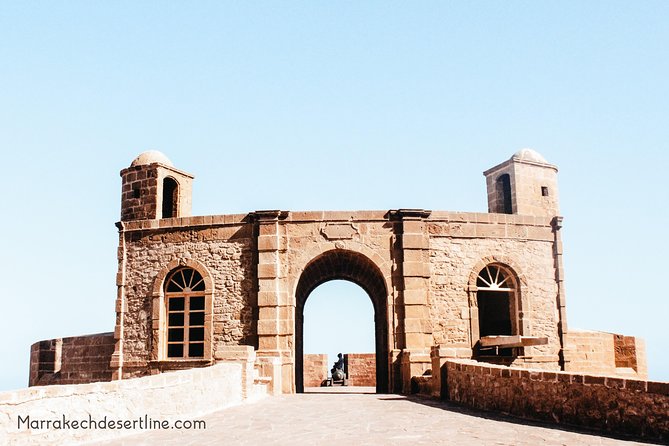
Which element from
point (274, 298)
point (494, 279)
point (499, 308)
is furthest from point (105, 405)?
point (499, 308)

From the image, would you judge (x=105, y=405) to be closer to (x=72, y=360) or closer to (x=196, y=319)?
(x=196, y=319)

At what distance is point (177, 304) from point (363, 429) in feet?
31.8

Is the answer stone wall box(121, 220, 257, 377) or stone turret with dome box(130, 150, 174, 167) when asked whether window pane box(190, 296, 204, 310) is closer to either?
stone wall box(121, 220, 257, 377)

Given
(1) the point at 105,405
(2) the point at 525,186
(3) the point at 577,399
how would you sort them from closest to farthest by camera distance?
(1) the point at 105,405
(3) the point at 577,399
(2) the point at 525,186

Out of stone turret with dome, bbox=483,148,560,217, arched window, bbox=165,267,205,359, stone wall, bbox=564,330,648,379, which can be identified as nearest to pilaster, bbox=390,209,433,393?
stone turret with dome, bbox=483,148,560,217

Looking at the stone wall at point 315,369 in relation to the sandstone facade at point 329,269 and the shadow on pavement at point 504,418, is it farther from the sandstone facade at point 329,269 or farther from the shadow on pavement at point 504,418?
the shadow on pavement at point 504,418

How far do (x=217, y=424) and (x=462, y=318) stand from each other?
8359 mm

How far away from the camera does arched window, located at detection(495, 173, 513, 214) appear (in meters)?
18.0

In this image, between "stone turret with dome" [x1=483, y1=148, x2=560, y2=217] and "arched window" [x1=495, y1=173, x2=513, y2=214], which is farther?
"arched window" [x1=495, y1=173, x2=513, y2=214]

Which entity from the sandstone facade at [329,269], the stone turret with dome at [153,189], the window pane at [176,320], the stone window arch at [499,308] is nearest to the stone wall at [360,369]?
the sandstone facade at [329,269]

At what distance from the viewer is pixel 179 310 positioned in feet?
54.1

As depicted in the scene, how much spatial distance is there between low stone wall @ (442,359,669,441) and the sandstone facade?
4.74 metres

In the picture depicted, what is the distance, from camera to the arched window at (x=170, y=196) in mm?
18016

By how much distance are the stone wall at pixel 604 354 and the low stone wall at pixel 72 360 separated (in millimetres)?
11806
